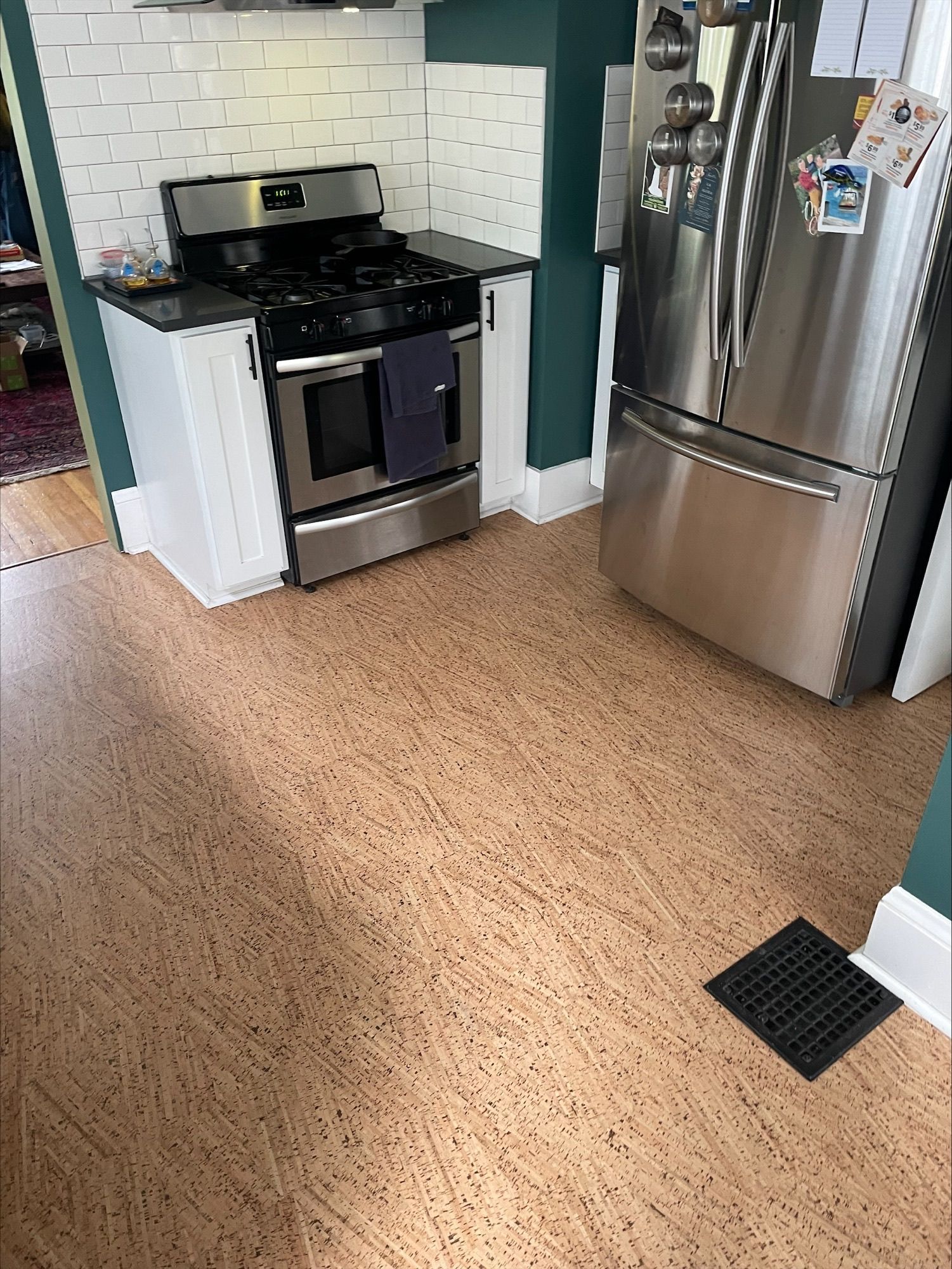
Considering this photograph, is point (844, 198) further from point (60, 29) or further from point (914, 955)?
point (60, 29)

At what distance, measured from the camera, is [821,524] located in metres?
2.49

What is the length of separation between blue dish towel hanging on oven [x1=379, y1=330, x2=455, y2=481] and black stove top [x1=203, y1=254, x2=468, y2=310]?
18cm

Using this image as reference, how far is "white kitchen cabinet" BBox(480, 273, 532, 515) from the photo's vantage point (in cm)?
334

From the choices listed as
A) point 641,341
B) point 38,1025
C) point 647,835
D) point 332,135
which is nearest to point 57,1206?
point 38,1025

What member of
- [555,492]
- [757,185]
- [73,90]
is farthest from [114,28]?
[555,492]

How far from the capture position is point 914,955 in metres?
1.90

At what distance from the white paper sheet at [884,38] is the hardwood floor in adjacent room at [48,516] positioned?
290cm

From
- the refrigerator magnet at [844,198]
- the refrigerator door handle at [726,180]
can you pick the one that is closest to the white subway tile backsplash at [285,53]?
the refrigerator door handle at [726,180]

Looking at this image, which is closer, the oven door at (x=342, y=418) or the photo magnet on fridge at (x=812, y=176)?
the photo magnet on fridge at (x=812, y=176)

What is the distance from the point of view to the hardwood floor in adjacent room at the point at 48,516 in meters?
3.62

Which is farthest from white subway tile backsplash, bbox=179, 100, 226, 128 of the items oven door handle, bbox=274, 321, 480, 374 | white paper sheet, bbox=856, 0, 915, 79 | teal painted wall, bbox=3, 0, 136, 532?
white paper sheet, bbox=856, 0, 915, 79

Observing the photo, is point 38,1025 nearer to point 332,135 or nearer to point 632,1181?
point 632,1181

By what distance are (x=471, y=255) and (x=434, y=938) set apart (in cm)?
241

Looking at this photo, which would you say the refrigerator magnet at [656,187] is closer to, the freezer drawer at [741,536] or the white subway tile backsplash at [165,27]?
the freezer drawer at [741,536]
